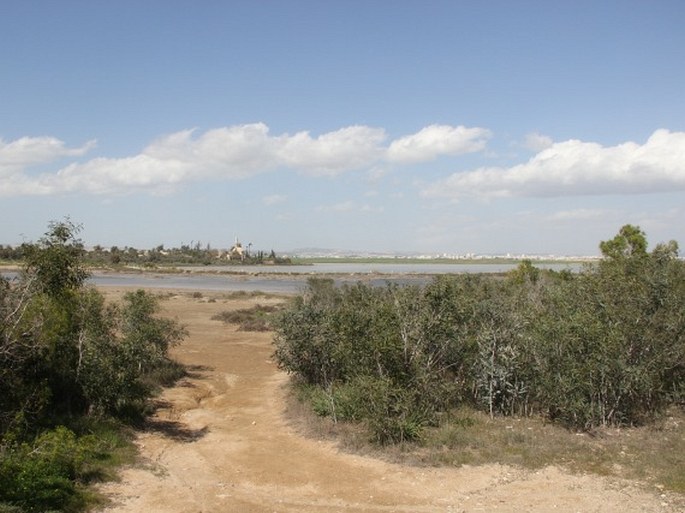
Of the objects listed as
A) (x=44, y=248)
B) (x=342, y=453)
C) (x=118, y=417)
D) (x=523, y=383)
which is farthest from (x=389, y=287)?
(x=44, y=248)

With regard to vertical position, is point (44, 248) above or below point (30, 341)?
above

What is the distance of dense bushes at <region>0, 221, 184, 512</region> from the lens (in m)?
11.4

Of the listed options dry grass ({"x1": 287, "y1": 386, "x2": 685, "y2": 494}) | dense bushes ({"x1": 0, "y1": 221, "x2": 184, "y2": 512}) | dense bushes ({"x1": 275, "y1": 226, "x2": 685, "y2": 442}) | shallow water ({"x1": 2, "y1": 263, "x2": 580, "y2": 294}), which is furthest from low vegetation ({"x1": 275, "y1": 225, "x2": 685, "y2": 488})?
shallow water ({"x1": 2, "y1": 263, "x2": 580, "y2": 294})

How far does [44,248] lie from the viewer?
1677 cm

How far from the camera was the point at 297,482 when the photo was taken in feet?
45.0

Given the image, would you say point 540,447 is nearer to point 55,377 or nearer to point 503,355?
point 503,355

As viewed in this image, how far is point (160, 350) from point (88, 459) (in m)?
12.3

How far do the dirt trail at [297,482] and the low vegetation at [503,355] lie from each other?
1897mm

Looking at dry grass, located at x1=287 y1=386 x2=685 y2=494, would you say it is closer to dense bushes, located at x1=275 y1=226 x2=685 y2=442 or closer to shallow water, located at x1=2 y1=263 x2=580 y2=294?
dense bushes, located at x1=275 y1=226 x2=685 y2=442

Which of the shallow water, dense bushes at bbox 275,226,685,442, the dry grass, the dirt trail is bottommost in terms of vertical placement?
the dirt trail

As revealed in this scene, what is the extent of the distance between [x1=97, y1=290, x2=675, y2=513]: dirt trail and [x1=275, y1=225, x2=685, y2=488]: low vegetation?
190 cm

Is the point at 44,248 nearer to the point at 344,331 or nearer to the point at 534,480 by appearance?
the point at 344,331

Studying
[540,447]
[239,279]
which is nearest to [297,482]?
[540,447]

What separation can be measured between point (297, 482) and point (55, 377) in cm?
805
